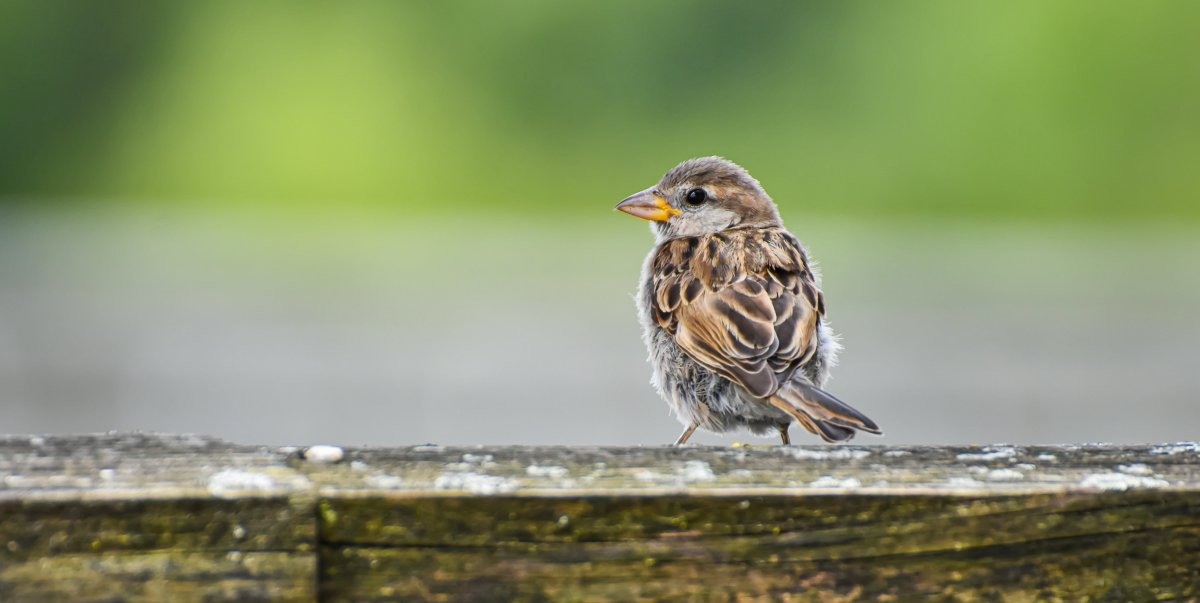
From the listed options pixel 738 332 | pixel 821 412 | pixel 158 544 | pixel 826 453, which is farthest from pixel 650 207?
pixel 158 544

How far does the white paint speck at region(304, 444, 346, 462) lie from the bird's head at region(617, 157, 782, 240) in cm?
295

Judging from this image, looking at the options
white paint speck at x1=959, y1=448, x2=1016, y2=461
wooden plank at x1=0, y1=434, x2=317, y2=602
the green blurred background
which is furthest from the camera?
the green blurred background

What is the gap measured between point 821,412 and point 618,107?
5.20 meters

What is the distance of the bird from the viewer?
3.69m

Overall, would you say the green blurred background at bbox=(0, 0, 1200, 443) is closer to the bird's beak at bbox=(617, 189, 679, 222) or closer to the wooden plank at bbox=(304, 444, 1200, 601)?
the bird's beak at bbox=(617, 189, 679, 222)

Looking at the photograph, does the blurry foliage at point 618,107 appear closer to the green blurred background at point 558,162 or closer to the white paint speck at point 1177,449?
the green blurred background at point 558,162

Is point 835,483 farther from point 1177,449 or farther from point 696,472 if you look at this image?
point 1177,449

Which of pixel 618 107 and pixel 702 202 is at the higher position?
pixel 618 107

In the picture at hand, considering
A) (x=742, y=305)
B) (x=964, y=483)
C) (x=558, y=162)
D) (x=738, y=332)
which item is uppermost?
(x=558, y=162)

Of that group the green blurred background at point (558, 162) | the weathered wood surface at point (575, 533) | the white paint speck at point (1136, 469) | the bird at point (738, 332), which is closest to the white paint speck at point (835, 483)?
the weathered wood surface at point (575, 533)

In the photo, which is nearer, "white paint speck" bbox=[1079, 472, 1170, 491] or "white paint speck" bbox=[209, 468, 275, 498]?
"white paint speck" bbox=[209, 468, 275, 498]

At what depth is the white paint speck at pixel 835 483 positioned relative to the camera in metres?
1.61

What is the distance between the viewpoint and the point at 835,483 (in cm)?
163

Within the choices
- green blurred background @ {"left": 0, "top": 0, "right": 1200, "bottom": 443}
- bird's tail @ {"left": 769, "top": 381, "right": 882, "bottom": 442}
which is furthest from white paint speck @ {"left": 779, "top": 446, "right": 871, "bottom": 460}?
green blurred background @ {"left": 0, "top": 0, "right": 1200, "bottom": 443}
